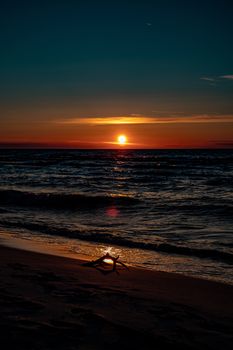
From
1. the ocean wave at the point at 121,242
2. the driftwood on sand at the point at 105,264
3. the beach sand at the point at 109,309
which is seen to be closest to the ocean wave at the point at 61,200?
the ocean wave at the point at 121,242

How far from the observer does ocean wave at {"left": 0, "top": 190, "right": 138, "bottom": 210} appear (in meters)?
16.9

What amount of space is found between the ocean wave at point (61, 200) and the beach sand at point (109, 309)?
1043 centimetres

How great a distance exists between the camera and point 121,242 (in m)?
9.18

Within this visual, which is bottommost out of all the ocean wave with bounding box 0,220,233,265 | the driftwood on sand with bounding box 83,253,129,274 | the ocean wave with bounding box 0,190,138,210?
the ocean wave with bounding box 0,190,138,210

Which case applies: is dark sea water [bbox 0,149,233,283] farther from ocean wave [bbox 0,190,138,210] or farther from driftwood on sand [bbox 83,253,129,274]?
driftwood on sand [bbox 83,253,129,274]

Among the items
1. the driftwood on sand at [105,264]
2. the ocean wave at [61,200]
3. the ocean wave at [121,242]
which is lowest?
the ocean wave at [61,200]

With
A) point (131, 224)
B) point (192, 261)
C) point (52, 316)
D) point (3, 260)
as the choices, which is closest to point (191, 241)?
point (192, 261)

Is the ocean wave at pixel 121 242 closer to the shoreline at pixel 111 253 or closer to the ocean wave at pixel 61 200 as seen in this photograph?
the shoreline at pixel 111 253

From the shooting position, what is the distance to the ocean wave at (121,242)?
25.9 feet

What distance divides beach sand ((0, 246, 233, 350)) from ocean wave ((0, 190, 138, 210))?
1043 cm

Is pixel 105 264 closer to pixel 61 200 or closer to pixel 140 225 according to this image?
pixel 140 225

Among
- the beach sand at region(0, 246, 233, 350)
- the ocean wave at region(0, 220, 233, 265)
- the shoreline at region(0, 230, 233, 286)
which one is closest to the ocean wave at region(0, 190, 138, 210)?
the ocean wave at region(0, 220, 233, 265)

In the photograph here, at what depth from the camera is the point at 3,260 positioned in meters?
6.66

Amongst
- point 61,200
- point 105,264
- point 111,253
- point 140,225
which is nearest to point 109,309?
point 105,264
